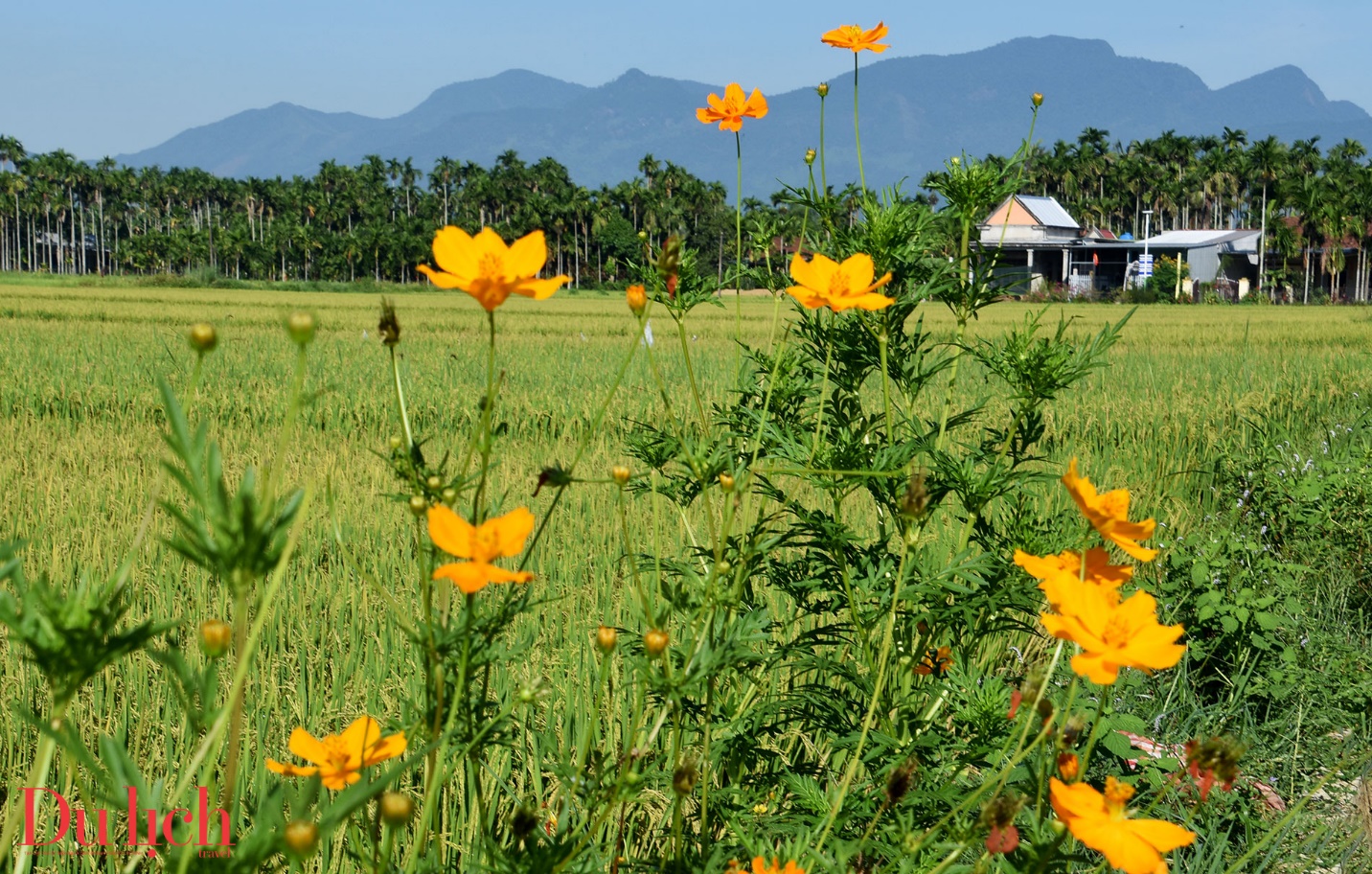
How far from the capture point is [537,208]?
211ft

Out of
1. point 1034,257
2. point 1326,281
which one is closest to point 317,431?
point 1034,257

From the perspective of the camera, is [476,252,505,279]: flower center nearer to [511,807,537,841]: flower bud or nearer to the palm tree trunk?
[511,807,537,841]: flower bud

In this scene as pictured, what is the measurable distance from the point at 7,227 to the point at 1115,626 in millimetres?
97017

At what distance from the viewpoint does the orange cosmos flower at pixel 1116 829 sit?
2.49 ft

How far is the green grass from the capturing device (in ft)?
8.83

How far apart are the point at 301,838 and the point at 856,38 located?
1603mm

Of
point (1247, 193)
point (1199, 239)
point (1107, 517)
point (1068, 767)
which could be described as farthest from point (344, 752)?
point (1247, 193)

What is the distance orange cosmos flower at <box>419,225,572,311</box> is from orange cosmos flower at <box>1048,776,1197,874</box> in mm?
524

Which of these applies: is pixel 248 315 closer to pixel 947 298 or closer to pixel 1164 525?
pixel 1164 525

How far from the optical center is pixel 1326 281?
49750 mm

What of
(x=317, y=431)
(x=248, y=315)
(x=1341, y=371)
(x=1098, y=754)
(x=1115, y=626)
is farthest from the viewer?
(x=248, y=315)

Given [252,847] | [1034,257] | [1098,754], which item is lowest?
[1098,754]

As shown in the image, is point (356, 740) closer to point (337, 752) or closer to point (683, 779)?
point (337, 752)

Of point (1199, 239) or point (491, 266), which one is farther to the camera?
point (1199, 239)
